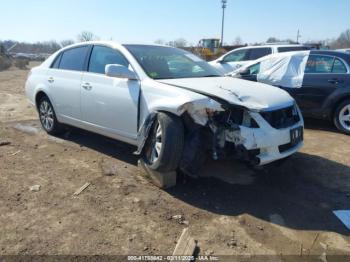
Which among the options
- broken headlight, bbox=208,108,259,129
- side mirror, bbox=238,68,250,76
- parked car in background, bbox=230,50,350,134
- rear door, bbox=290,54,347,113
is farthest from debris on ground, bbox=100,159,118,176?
rear door, bbox=290,54,347,113

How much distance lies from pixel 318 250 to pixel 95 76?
12.0 ft

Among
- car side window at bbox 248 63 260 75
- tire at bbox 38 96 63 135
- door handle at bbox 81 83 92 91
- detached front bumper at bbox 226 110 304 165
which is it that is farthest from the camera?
car side window at bbox 248 63 260 75

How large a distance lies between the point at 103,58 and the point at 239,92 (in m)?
2.20

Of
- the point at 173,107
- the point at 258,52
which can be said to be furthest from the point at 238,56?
the point at 173,107

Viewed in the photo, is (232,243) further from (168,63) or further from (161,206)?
(168,63)

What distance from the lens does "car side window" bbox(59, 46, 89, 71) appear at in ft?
18.6

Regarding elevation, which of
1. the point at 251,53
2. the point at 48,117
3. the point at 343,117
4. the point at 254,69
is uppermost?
the point at 251,53

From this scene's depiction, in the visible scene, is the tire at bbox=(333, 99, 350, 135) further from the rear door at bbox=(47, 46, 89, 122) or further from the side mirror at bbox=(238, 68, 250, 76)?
the rear door at bbox=(47, 46, 89, 122)

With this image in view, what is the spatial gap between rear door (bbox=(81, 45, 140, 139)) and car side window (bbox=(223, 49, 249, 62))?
24.3 feet

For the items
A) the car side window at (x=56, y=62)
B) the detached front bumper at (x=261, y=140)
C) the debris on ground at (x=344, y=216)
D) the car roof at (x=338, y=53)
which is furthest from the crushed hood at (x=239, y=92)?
the car roof at (x=338, y=53)

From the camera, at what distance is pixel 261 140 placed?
3969 mm

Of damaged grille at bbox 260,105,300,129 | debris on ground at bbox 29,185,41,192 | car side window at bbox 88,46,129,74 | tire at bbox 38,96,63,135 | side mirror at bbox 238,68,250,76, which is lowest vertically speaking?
debris on ground at bbox 29,185,41,192

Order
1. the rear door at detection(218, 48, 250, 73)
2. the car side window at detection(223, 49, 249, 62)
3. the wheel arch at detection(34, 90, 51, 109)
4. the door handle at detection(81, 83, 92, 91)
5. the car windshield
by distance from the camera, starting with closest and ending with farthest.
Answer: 1. the car windshield
2. the door handle at detection(81, 83, 92, 91)
3. the wheel arch at detection(34, 90, 51, 109)
4. the rear door at detection(218, 48, 250, 73)
5. the car side window at detection(223, 49, 249, 62)

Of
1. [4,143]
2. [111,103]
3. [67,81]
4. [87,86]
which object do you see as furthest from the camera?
[4,143]
